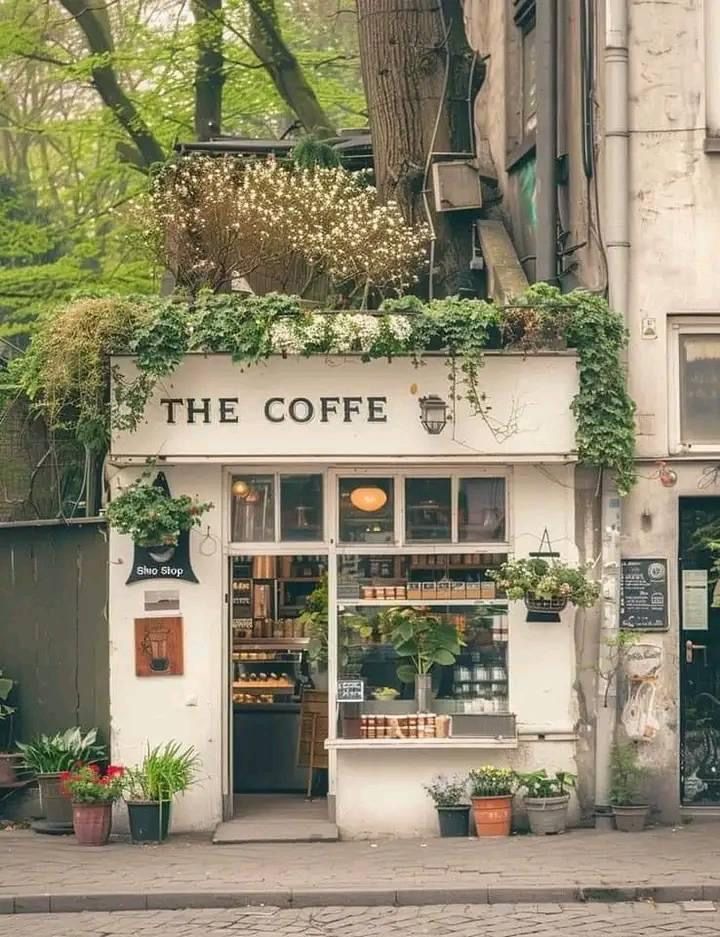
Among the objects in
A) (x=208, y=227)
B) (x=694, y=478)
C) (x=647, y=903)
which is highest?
(x=208, y=227)

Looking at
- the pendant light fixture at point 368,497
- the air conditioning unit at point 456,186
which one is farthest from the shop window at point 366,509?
the air conditioning unit at point 456,186

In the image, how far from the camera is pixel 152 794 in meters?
14.3

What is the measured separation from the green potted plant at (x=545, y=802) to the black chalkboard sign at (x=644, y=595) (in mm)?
1500

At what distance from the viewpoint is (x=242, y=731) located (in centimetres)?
1728

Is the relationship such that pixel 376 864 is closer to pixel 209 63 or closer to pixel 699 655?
pixel 699 655

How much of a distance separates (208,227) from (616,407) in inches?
171

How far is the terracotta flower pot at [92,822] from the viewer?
559 inches

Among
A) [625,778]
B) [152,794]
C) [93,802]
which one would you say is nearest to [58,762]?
[93,802]

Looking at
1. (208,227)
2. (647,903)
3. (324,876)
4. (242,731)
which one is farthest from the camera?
(242,731)

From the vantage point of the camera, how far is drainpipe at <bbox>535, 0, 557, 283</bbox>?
1559 centimetres

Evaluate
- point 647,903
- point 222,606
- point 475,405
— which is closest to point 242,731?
point 222,606

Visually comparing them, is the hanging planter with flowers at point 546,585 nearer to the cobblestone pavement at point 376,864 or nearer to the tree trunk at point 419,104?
the cobblestone pavement at point 376,864

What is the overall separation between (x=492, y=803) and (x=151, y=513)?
380cm

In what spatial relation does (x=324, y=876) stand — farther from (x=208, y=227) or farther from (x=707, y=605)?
(x=208, y=227)
